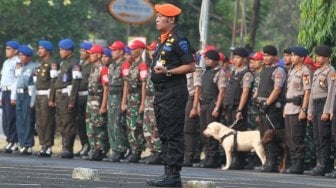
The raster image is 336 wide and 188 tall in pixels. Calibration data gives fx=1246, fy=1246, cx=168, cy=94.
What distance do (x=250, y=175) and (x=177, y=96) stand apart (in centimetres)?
510

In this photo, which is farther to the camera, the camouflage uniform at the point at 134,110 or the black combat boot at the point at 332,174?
the camouflage uniform at the point at 134,110

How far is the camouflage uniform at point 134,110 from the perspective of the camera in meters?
22.0

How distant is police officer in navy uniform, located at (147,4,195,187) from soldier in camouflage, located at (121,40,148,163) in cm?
782

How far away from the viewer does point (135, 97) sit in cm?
2216

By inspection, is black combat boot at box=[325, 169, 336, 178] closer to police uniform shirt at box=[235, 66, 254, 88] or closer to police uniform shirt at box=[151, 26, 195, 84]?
police uniform shirt at box=[235, 66, 254, 88]

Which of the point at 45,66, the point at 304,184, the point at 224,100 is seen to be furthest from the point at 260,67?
the point at 304,184

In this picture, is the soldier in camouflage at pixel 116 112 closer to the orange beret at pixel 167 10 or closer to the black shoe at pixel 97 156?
the black shoe at pixel 97 156

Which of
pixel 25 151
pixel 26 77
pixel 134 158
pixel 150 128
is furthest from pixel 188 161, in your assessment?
pixel 26 77

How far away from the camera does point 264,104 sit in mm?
20812

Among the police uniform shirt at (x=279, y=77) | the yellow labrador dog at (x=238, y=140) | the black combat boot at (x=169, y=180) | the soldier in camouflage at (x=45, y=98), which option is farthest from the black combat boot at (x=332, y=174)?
the black combat boot at (x=169, y=180)

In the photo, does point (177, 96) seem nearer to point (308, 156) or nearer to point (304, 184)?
point (304, 184)

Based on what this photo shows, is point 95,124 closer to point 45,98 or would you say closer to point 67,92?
point 67,92

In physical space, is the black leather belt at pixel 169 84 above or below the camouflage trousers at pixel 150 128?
above

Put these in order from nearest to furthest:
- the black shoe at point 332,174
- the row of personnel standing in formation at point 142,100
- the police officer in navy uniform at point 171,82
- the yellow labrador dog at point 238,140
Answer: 1. the police officer in navy uniform at point 171,82
2. the black shoe at point 332,174
3. the row of personnel standing in formation at point 142,100
4. the yellow labrador dog at point 238,140
